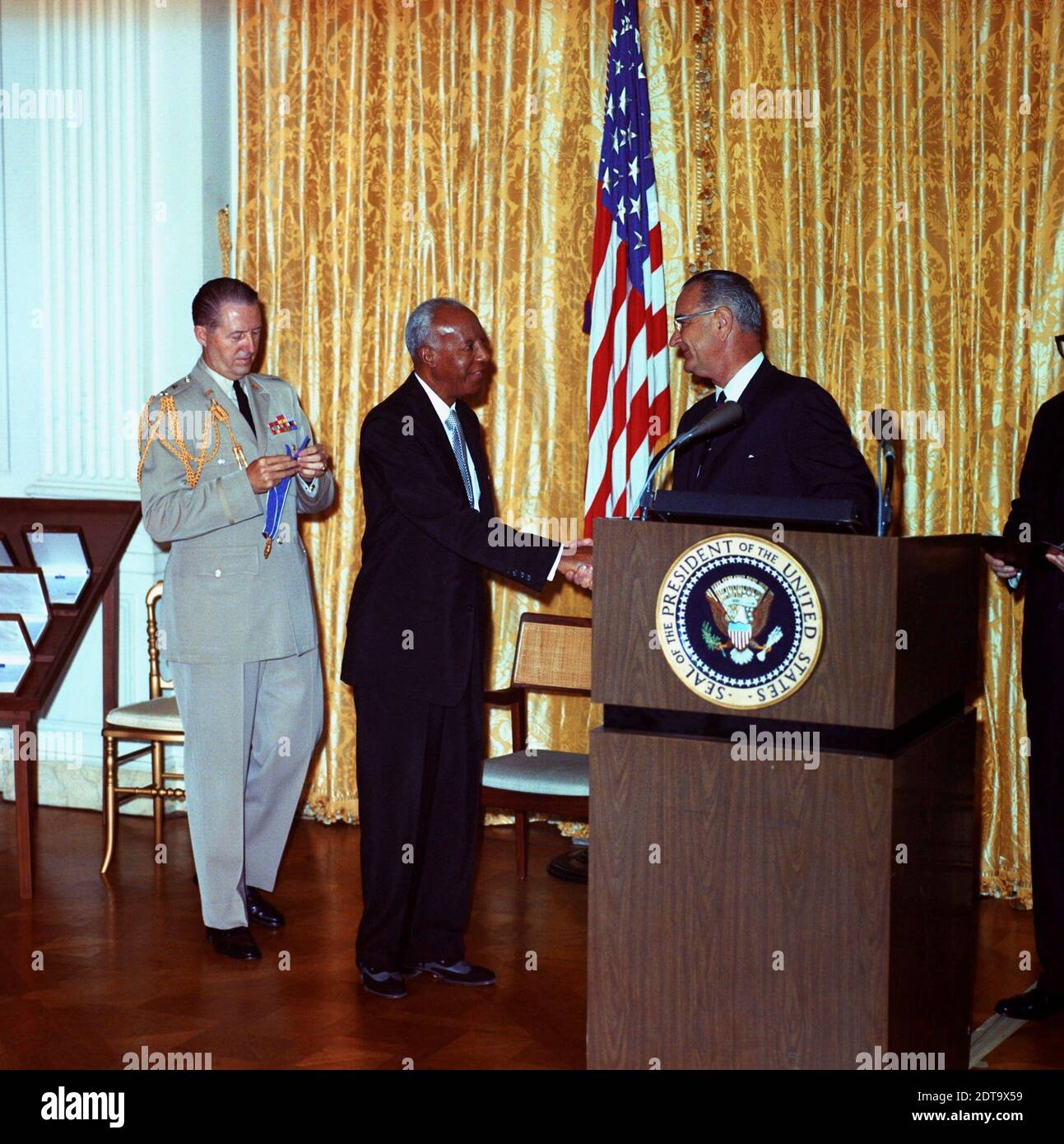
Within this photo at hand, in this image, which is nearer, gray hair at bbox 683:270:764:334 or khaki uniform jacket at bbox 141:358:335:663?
gray hair at bbox 683:270:764:334

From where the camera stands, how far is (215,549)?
13.6 ft

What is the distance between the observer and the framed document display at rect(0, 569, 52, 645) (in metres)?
5.29

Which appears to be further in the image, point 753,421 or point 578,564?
point 578,564

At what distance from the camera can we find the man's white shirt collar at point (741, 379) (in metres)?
3.29

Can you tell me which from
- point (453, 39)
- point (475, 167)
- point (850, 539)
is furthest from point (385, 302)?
point (850, 539)

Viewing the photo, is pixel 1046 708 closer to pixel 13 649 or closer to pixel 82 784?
pixel 13 649

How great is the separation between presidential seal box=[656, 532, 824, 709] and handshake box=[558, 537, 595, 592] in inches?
28.9

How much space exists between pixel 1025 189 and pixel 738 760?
9.76 ft

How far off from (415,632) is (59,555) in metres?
2.38

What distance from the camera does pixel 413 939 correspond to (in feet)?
13.1

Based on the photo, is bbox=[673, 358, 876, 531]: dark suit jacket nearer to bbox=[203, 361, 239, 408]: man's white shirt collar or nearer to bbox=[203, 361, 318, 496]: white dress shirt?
bbox=[203, 361, 318, 496]: white dress shirt

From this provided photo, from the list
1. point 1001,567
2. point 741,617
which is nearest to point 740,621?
point 741,617

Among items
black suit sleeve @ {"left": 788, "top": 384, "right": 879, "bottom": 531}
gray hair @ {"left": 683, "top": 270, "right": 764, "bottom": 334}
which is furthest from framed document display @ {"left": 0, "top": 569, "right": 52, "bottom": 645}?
black suit sleeve @ {"left": 788, "top": 384, "right": 879, "bottom": 531}

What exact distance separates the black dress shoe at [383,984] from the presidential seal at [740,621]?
1.73m
